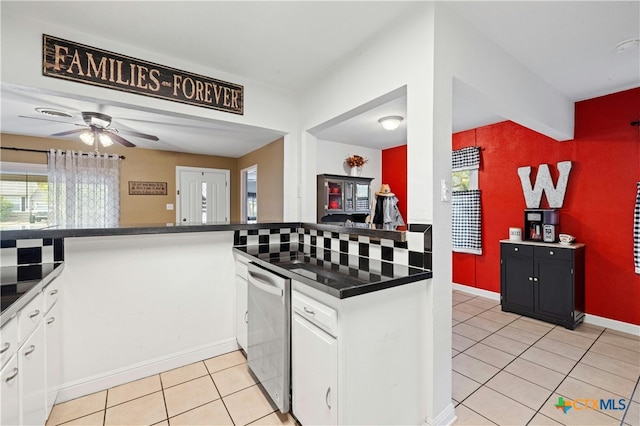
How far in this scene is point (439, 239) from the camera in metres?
1.61

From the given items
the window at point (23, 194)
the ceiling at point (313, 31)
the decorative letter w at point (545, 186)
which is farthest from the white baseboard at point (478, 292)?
the window at point (23, 194)

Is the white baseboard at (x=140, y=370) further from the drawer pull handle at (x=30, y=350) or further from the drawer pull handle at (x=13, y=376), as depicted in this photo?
the drawer pull handle at (x=13, y=376)

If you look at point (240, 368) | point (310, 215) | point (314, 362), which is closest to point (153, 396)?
point (240, 368)

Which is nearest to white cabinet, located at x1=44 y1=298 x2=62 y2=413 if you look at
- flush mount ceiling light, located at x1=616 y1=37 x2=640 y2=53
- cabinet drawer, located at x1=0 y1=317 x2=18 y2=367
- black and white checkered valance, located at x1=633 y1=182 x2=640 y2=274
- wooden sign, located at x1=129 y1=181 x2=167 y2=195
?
cabinet drawer, located at x1=0 y1=317 x2=18 y2=367

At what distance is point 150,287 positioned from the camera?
2154 millimetres

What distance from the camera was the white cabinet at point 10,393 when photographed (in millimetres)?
1019

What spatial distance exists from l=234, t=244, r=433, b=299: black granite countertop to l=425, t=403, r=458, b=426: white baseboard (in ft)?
2.68

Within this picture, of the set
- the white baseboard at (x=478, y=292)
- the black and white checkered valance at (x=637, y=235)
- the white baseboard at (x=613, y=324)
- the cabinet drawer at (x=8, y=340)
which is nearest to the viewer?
the cabinet drawer at (x=8, y=340)

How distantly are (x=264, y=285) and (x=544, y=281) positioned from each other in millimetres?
3138

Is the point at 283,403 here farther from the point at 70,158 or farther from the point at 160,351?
the point at 70,158

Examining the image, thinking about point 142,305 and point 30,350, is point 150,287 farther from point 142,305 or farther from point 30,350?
point 30,350

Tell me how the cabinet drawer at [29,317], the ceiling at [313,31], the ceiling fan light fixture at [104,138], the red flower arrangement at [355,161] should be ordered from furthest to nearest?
the red flower arrangement at [355,161] < the ceiling fan light fixture at [104,138] < the ceiling at [313,31] < the cabinet drawer at [29,317]

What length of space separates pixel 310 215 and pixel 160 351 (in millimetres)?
1720

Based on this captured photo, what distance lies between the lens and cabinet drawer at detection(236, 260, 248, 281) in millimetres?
2306
